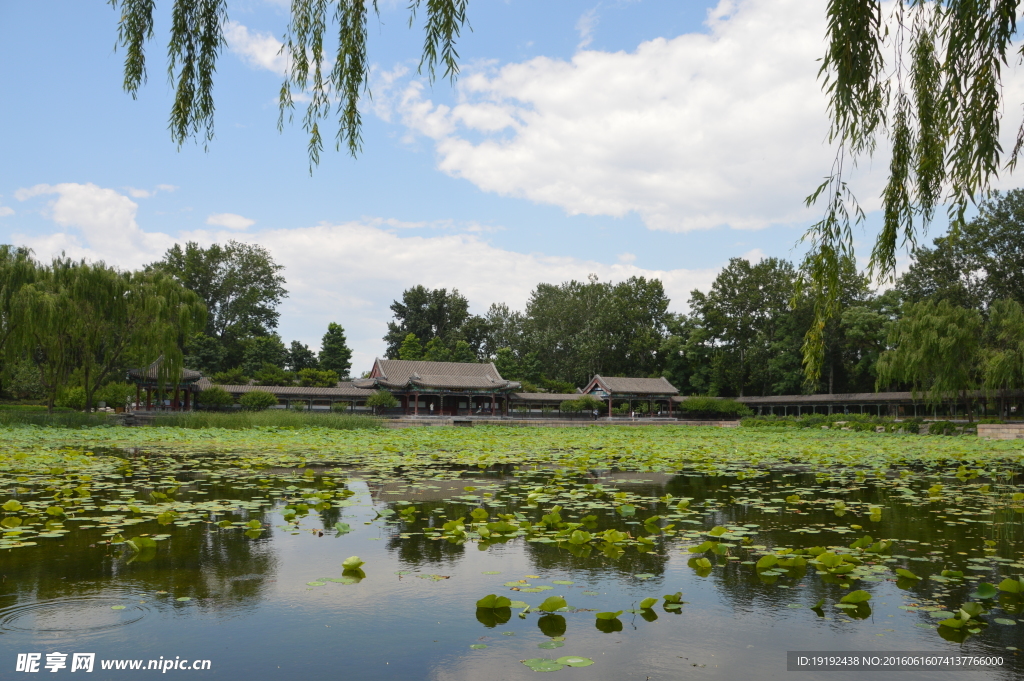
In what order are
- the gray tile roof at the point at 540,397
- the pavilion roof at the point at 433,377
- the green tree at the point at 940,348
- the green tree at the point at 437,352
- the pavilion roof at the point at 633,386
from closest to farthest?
1. the green tree at the point at 940,348
2. the pavilion roof at the point at 433,377
3. the gray tile roof at the point at 540,397
4. the pavilion roof at the point at 633,386
5. the green tree at the point at 437,352

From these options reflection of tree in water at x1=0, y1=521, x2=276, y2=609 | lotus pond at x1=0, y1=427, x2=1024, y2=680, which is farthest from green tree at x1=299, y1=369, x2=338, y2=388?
reflection of tree in water at x1=0, y1=521, x2=276, y2=609

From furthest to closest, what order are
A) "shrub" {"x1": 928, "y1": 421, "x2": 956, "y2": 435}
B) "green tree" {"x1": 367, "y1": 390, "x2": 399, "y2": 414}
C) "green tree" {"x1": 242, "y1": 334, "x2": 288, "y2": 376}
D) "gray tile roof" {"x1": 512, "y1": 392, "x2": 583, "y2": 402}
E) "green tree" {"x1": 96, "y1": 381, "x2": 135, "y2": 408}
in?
1. "green tree" {"x1": 242, "y1": 334, "x2": 288, "y2": 376}
2. "gray tile roof" {"x1": 512, "y1": 392, "x2": 583, "y2": 402}
3. "green tree" {"x1": 367, "y1": 390, "x2": 399, "y2": 414}
4. "green tree" {"x1": 96, "y1": 381, "x2": 135, "y2": 408}
5. "shrub" {"x1": 928, "y1": 421, "x2": 956, "y2": 435}

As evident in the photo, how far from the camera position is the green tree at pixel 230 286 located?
45.6 metres

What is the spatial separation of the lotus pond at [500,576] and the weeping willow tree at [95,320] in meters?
13.7

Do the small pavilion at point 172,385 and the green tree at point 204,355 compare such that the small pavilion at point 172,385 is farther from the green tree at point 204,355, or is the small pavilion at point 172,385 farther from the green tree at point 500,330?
the green tree at point 500,330

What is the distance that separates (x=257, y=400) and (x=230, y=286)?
20394mm

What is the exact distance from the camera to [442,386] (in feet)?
113

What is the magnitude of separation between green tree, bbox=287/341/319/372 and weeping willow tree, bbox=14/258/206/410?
23262 mm

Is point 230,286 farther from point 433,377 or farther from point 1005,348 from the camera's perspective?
point 1005,348

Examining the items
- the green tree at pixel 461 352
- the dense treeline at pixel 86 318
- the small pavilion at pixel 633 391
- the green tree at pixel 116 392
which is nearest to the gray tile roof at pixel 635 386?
the small pavilion at pixel 633 391

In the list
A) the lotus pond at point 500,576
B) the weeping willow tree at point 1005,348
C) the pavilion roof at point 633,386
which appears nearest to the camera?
the lotus pond at point 500,576

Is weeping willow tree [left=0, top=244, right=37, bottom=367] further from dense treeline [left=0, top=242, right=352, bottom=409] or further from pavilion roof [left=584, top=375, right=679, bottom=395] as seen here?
pavilion roof [left=584, top=375, right=679, bottom=395]

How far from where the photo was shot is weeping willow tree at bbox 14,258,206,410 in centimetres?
1820

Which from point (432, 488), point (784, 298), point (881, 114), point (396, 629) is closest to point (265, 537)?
point (396, 629)
